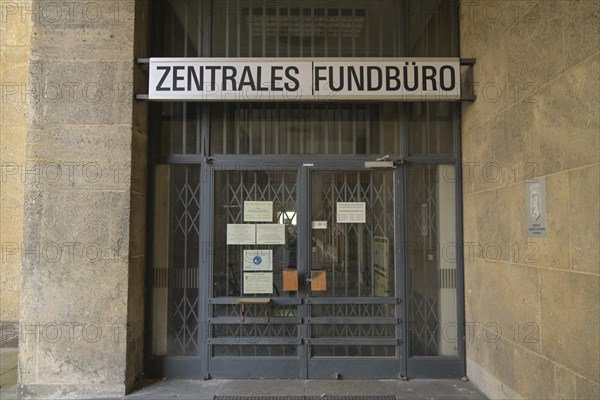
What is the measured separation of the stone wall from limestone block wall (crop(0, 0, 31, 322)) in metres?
1.98

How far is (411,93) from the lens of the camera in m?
4.85

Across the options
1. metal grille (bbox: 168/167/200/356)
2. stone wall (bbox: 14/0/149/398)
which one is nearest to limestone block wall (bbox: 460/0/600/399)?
metal grille (bbox: 168/167/200/356)

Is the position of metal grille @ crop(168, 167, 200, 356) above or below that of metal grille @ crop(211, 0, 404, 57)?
below

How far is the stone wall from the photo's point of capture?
15.1ft

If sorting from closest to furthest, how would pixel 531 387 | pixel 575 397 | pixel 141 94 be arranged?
pixel 575 397 → pixel 531 387 → pixel 141 94

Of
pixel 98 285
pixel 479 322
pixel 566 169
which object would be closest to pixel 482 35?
pixel 566 169

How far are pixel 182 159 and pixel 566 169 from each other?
4089mm

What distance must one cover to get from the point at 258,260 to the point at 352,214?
4.28ft

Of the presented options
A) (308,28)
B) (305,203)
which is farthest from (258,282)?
(308,28)

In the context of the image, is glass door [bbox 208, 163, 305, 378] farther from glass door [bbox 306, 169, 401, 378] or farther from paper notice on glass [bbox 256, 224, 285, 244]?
glass door [bbox 306, 169, 401, 378]

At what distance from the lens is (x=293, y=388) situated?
476 cm

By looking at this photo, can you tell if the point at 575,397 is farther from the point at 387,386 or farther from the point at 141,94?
the point at 141,94

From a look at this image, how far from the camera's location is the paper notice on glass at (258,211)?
516 cm

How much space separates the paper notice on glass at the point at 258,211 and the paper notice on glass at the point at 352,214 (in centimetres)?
86
